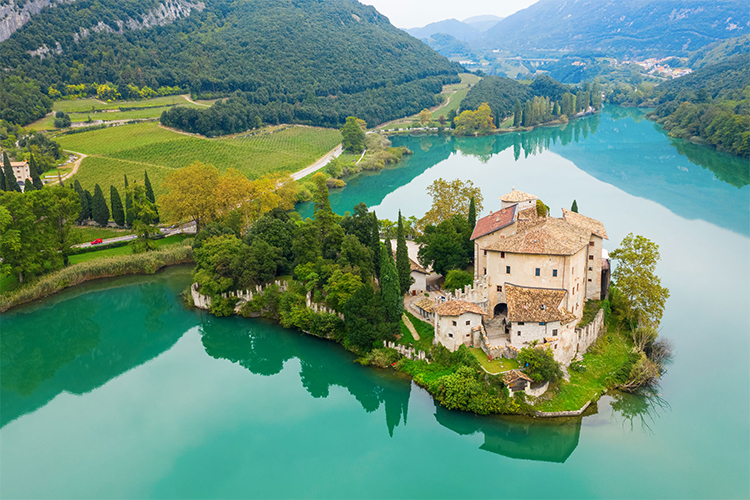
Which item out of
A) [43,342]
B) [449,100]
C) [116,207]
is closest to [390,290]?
[43,342]

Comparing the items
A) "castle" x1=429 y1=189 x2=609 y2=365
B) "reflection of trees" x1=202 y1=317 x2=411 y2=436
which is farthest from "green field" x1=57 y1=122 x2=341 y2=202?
"castle" x1=429 y1=189 x2=609 y2=365

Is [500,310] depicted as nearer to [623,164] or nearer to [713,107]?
[623,164]

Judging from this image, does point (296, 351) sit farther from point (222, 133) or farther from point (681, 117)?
point (681, 117)

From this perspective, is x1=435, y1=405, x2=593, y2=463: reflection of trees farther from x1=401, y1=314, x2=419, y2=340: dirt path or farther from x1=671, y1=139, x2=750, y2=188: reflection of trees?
x1=671, y1=139, x2=750, y2=188: reflection of trees

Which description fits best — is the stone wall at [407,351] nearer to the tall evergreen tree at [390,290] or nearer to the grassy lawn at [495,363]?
the tall evergreen tree at [390,290]

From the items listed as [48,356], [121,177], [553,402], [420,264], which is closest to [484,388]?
[553,402]

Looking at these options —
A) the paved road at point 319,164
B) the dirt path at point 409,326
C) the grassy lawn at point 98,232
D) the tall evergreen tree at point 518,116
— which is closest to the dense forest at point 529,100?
the tall evergreen tree at point 518,116
